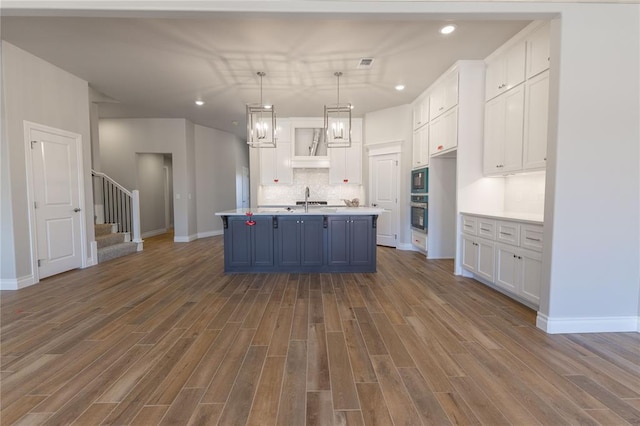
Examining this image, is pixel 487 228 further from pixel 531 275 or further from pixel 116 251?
pixel 116 251

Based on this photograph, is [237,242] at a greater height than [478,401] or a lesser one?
greater

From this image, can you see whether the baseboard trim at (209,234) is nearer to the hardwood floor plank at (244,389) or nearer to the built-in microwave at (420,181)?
the built-in microwave at (420,181)

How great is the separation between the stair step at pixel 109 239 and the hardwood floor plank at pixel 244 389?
15.7 ft

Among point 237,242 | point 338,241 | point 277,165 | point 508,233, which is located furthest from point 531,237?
point 277,165

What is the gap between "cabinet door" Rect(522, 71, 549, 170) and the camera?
295 centimetres

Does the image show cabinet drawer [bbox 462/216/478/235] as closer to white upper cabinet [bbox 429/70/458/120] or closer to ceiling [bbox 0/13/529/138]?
white upper cabinet [bbox 429/70/458/120]

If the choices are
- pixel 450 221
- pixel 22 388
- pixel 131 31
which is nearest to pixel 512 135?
pixel 450 221

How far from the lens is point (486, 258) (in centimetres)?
361

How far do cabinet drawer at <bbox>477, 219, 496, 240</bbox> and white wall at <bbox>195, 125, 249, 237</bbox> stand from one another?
659 centimetres

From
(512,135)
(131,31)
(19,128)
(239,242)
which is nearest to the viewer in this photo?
(131,31)

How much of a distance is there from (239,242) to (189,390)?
2.73 m

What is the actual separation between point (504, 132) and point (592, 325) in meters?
2.20

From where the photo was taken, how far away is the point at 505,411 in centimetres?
162

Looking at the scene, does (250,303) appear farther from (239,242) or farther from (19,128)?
(19,128)
